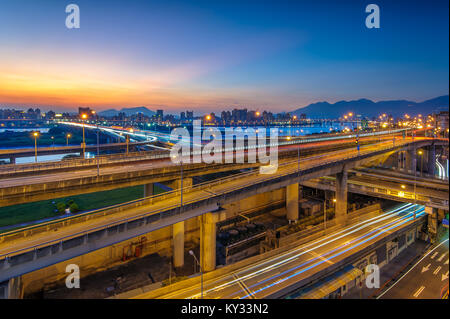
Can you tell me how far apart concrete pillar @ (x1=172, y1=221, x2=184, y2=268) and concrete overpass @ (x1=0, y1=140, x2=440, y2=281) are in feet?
0.31

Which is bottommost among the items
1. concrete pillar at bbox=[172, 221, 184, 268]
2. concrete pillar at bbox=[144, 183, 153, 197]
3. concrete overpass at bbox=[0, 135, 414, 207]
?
concrete pillar at bbox=[172, 221, 184, 268]

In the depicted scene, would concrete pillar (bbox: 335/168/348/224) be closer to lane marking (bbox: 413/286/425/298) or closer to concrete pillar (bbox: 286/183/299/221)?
concrete pillar (bbox: 286/183/299/221)

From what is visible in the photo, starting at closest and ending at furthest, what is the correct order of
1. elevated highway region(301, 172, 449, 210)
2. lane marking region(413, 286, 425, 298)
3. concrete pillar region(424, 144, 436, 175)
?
lane marking region(413, 286, 425, 298) → elevated highway region(301, 172, 449, 210) → concrete pillar region(424, 144, 436, 175)

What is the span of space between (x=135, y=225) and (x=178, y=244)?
28.6 feet

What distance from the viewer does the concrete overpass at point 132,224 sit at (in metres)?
13.6

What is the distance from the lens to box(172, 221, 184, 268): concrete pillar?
2480cm

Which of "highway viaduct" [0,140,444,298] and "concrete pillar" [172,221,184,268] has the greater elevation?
"highway viaduct" [0,140,444,298]

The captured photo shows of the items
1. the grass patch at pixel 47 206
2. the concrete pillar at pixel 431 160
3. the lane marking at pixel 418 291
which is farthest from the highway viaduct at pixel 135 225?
the concrete pillar at pixel 431 160

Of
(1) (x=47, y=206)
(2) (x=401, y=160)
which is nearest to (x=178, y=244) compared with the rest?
(1) (x=47, y=206)

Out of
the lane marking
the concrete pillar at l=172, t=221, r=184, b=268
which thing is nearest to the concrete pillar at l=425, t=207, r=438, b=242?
the lane marking

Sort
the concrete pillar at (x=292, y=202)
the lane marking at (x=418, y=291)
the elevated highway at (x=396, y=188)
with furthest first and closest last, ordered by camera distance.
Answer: the concrete pillar at (x=292, y=202)
the elevated highway at (x=396, y=188)
the lane marking at (x=418, y=291)

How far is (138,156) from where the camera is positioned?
31.4 metres

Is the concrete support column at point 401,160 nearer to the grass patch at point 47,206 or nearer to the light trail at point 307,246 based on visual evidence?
the light trail at point 307,246

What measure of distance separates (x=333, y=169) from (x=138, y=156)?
2517cm
